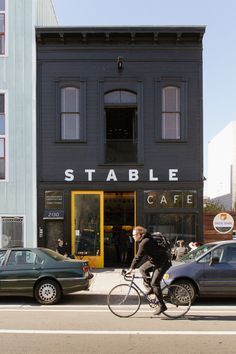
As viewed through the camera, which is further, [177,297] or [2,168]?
[2,168]

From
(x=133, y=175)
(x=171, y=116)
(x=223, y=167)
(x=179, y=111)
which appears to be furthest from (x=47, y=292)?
(x=223, y=167)

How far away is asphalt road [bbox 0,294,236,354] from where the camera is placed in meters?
6.68

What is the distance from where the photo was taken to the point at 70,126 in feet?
55.8

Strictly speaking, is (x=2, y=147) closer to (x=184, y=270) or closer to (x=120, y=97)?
(x=120, y=97)

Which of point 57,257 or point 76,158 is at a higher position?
point 76,158

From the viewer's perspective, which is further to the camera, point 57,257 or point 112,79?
point 112,79

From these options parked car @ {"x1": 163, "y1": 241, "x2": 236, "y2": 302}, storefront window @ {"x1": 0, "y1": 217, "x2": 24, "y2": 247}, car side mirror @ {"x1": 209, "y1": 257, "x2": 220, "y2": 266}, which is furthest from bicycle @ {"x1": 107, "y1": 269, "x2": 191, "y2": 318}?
storefront window @ {"x1": 0, "y1": 217, "x2": 24, "y2": 247}

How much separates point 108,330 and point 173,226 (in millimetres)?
9222

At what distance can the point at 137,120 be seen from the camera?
17.0 meters

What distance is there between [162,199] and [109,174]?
216 centimetres

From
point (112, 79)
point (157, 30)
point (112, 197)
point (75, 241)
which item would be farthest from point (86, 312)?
point (157, 30)

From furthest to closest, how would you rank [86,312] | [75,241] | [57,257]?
[75,241] → [57,257] → [86,312]

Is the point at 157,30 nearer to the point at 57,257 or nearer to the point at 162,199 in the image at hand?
the point at 162,199

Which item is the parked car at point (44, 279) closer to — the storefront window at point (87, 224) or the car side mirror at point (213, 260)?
the car side mirror at point (213, 260)
